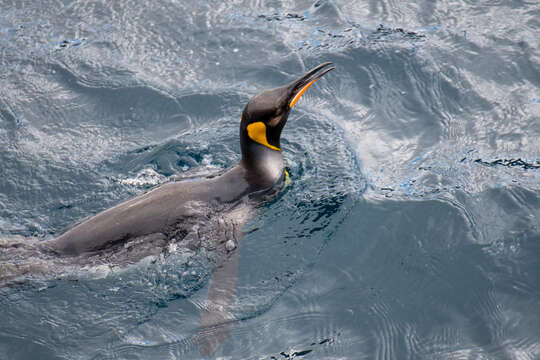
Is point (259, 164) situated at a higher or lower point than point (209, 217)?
higher

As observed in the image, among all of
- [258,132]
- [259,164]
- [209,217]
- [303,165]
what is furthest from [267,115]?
[209,217]

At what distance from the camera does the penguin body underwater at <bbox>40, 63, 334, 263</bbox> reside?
242 inches

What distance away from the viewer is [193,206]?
655 centimetres

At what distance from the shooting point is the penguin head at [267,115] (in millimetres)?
→ 6809

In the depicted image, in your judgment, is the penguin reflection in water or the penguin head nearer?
the penguin reflection in water

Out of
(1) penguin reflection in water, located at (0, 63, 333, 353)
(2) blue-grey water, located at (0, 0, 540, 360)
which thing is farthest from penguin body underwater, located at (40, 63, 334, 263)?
(2) blue-grey water, located at (0, 0, 540, 360)

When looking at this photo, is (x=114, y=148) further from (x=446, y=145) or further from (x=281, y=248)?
(x=446, y=145)

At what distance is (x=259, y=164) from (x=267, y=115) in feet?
2.16

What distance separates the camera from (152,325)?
594 cm

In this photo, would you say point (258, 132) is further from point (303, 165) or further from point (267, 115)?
point (303, 165)

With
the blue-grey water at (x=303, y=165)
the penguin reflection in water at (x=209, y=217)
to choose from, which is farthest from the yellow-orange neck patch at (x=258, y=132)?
the blue-grey water at (x=303, y=165)

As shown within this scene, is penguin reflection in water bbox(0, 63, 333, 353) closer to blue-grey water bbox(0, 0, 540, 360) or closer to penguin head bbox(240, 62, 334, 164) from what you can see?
penguin head bbox(240, 62, 334, 164)

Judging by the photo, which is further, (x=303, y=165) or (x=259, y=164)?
(x=303, y=165)

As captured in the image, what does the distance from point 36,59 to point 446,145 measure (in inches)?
269
